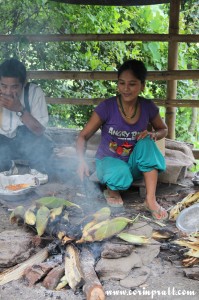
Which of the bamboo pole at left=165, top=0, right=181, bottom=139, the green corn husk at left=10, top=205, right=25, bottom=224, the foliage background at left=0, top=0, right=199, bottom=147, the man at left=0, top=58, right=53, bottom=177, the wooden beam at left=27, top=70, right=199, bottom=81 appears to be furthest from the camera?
the foliage background at left=0, top=0, right=199, bottom=147

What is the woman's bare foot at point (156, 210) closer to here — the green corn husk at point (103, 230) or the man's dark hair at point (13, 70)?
the green corn husk at point (103, 230)

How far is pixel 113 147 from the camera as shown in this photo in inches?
137

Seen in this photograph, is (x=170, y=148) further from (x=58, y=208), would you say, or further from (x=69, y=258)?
(x=69, y=258)

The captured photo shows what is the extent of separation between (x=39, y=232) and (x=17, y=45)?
380cm

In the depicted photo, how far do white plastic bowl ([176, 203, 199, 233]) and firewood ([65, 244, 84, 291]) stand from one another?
2.71 ft

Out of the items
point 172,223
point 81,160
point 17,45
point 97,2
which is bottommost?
point 172,223

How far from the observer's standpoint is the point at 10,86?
3.52 meters

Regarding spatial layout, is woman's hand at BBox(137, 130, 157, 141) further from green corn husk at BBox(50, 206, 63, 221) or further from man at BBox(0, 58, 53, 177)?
man at BBox(0, 58, 53, 177)

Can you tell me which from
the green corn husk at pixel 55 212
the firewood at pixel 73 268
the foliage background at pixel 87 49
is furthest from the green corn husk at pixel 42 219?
the foliage background at pixel 87 49

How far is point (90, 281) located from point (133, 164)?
1.50 metres

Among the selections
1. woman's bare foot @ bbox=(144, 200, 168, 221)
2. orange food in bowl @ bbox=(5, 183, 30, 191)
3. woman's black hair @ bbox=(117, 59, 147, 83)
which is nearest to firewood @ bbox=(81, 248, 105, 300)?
woman's bare foot @ bbox=(144, 200, 168, 221)

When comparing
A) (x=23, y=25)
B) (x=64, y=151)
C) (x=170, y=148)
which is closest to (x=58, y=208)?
(x=64, y=151)

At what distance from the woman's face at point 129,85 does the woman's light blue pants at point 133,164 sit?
39 centimetres

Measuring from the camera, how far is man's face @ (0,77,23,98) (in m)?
3.49
